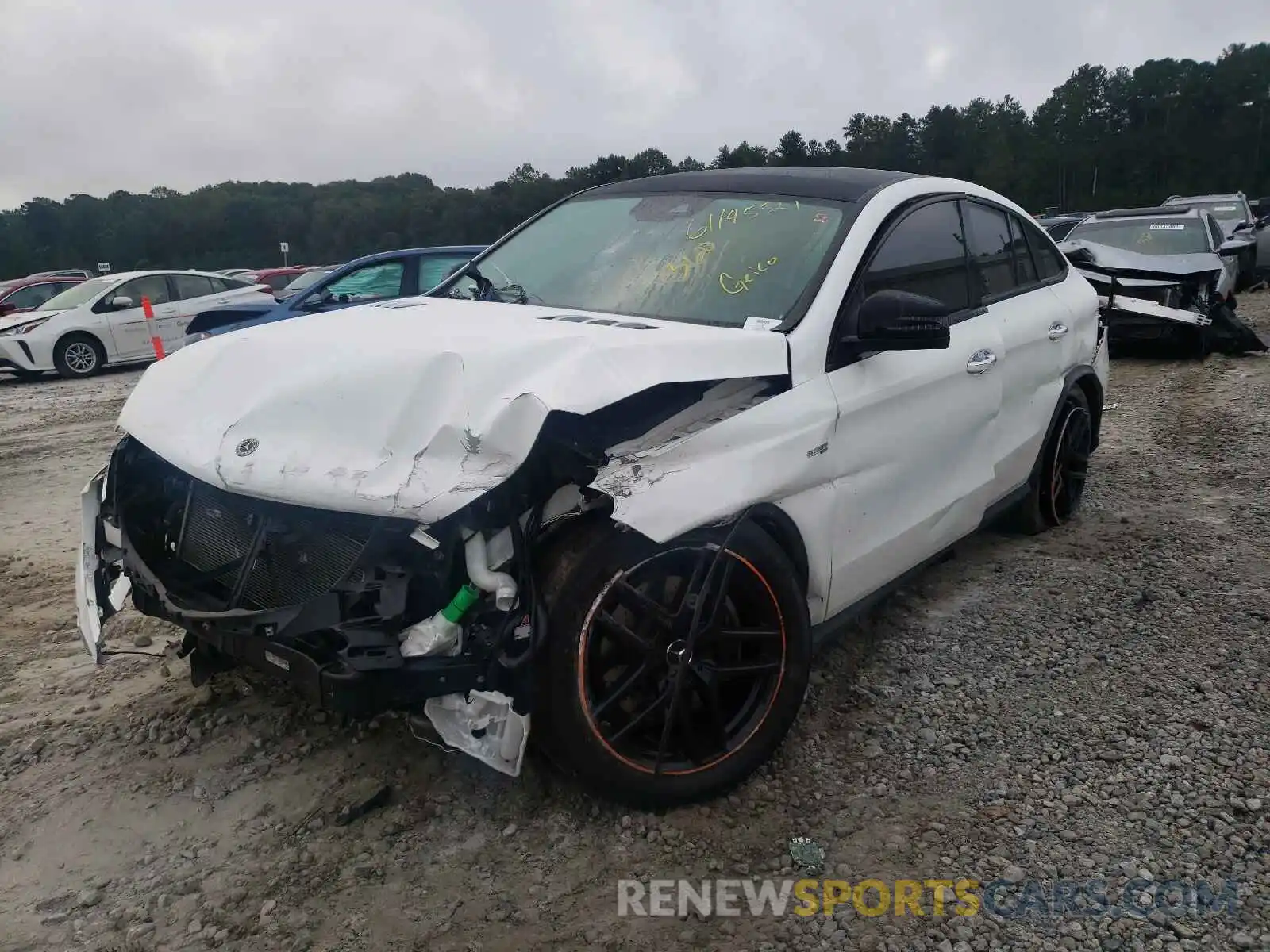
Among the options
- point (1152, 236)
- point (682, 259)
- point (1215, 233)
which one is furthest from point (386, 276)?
point (1215, 233)

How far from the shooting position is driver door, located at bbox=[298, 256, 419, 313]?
30.2 ft

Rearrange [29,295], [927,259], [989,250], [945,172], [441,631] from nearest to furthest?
1. [441,631]
2. [927,259]
3. [989,250]
4. [29,295]
5. [945,172]

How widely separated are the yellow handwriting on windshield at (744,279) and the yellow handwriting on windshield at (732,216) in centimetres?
30

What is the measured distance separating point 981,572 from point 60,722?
12.5ft

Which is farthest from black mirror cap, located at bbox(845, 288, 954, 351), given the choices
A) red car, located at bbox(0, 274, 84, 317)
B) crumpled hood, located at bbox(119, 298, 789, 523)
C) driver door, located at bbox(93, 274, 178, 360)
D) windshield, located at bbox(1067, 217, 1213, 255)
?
red car, located at bbox(0, 274, 84, 317)

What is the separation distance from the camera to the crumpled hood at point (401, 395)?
7.33ft

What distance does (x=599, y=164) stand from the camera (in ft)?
73.2

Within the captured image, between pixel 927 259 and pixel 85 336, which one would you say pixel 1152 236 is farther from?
pixel 85 336

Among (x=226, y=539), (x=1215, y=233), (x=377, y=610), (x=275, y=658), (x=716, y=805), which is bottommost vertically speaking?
(x=716, y=805)

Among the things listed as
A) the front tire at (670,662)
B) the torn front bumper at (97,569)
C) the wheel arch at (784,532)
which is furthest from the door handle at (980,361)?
the torn front bumper at (97,569)

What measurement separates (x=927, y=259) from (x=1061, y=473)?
1.79 meters

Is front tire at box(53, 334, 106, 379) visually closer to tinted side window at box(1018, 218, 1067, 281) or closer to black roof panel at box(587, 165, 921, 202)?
black roof panel at box(587, 165, 921, 202)

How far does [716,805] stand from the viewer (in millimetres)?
2701

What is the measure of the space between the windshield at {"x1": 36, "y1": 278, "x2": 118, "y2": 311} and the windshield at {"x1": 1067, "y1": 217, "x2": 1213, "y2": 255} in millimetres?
13360
